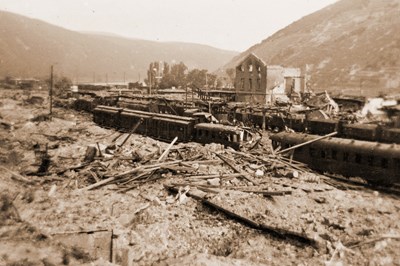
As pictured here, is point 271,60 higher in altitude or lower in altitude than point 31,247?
higher

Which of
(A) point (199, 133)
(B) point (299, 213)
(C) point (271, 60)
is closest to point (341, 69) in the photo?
(C) point (271, 60)

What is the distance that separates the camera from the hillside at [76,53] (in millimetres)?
116625

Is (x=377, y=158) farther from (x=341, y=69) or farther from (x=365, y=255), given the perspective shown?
(x=341, y=69)

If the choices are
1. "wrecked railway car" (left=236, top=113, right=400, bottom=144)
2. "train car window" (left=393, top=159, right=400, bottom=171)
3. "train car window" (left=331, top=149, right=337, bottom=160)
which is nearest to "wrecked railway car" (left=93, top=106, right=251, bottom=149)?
"train car window" (left=331, top=149, right=337, bottom=160)

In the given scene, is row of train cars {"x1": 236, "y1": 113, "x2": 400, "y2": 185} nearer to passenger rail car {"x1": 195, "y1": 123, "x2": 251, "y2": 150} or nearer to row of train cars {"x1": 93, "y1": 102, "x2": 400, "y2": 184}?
row of train cars {"x1": 93, "y1": 102, "x2": 400, "y2": 184}

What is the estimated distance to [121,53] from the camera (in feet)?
545

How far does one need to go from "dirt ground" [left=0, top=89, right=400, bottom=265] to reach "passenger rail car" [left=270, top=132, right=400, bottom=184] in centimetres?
86

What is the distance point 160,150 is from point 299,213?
337 inches

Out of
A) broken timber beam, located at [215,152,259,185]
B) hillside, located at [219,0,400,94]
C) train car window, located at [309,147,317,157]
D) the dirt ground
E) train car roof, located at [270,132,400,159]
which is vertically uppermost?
hillside, located at [219,0,400,94]

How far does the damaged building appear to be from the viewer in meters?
46.5

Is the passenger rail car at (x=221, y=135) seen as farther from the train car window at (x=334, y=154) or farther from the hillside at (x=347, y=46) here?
the hillside at (x=347, y=46)

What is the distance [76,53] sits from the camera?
145375 millimetres

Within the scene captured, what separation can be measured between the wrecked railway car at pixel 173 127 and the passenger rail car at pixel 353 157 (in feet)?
12.2

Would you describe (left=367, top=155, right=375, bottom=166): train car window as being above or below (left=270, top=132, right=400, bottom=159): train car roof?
below
